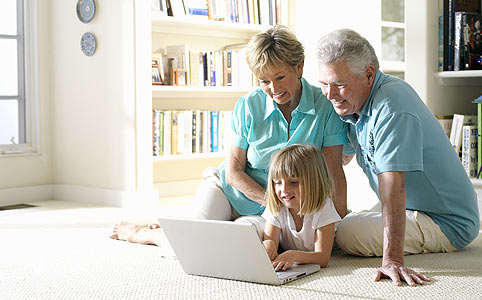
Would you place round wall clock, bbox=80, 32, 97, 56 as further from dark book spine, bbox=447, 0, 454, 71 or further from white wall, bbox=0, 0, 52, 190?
dark book spine, bbox=447, 0, 454, 71

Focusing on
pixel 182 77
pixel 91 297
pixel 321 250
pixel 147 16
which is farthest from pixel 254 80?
pixel 91 297

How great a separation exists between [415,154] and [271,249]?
516 millimetres

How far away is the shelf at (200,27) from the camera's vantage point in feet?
14.2


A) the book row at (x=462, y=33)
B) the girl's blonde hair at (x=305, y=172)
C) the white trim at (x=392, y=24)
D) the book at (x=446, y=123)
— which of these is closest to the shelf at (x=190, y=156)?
the white trim at (x=392, y=24)

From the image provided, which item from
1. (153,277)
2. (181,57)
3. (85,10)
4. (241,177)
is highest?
(85,10)

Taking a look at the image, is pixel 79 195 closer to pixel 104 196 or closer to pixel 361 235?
pixel 104 196

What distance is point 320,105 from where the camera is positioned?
2383mm

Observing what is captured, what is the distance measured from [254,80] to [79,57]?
119 centimetres

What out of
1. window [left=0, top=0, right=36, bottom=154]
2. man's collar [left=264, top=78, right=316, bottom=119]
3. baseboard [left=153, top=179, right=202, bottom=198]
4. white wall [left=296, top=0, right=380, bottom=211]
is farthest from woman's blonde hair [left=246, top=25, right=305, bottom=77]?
window [left=0, top=0, right=36, bottom=154]

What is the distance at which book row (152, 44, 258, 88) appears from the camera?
435 cm

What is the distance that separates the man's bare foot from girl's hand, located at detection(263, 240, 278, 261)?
1.93ft

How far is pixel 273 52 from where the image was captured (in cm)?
226

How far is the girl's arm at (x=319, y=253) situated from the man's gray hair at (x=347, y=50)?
0.49 meters

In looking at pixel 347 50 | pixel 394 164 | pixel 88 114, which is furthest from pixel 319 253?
pixel 88 114
